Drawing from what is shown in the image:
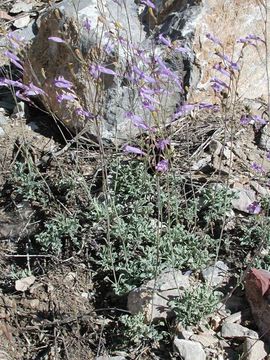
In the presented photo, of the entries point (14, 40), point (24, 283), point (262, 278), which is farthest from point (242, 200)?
point (14, 40)

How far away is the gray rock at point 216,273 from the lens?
142 inches

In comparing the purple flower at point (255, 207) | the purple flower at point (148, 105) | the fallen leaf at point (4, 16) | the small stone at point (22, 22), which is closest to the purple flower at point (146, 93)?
the purple flower at point (148, 105)

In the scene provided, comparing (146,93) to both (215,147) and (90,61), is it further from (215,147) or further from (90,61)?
(215,147)

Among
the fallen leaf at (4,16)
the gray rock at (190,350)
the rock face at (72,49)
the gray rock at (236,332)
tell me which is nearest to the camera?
the gray rock at (190,350)

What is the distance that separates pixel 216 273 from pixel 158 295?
1.39 ft

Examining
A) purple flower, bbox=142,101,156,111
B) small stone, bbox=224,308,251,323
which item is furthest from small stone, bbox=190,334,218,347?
purple flower, bbox=142,101,156,111

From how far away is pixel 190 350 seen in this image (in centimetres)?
320

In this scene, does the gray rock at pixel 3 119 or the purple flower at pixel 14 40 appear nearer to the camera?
the purple flower at pixel 14 40

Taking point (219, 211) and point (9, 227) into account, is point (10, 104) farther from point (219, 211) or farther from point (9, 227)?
point (219, 211)

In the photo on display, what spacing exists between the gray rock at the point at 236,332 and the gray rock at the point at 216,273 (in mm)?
292

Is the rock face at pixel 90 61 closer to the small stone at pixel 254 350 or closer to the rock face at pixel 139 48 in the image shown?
the rock face at pixel 139 48

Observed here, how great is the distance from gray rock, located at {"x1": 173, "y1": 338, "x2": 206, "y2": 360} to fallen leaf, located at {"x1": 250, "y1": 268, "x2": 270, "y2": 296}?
450mm

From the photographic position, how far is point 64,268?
149 inches

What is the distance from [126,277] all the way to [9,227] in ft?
3.12
